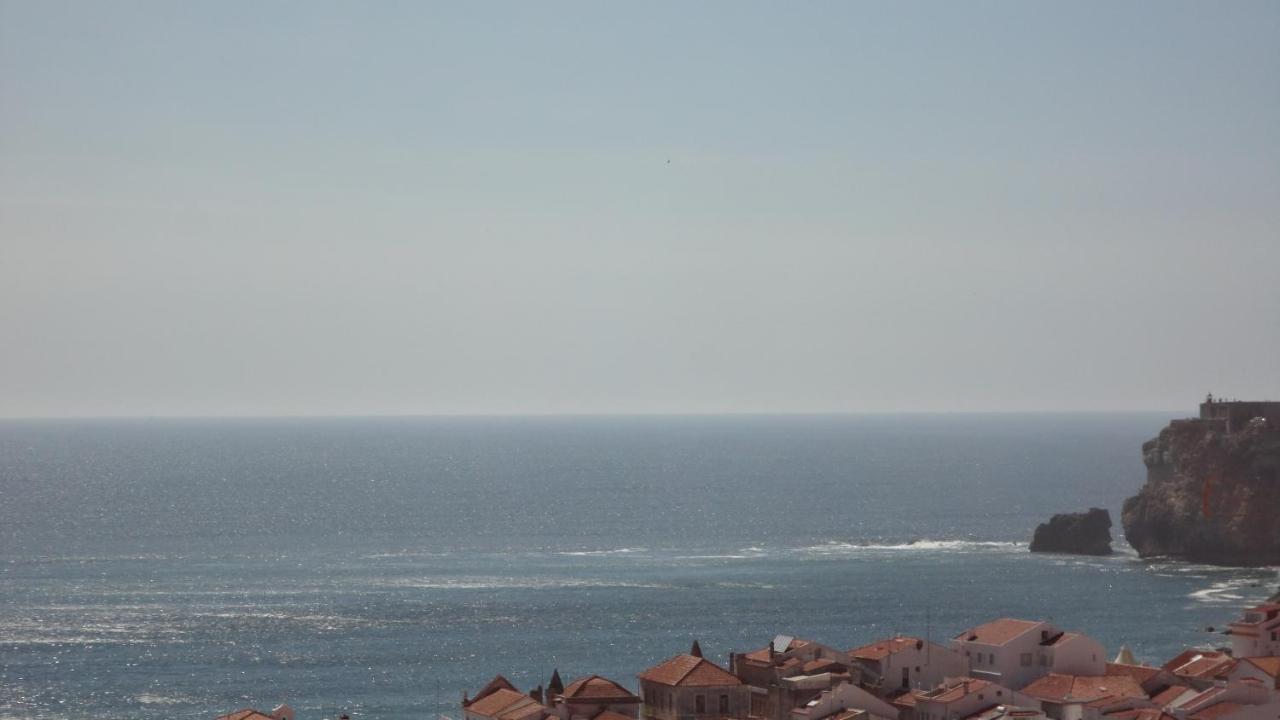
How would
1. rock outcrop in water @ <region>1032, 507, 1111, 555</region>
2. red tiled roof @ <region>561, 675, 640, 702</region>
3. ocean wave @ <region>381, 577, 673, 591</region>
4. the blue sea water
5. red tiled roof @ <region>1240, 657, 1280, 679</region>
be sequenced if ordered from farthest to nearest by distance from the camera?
1. rock outcrop in water @ <region>1032, 507, 1111, 555</region>
2. ocean wave @ <region>381, 577, 673, 591</region>
3. the blue sea water
4. red tiled roof @ <region>1240, 657, 1280, 679</region>
5. red tiled roof @ <region>561, 675, 640, 702</region>

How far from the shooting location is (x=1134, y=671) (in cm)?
6862

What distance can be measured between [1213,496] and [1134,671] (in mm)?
85194

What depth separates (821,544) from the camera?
175 meters

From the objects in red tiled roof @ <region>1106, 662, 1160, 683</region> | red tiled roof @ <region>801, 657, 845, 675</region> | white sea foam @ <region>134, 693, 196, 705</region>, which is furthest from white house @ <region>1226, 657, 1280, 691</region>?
white sea foam @ <region>134, 693, 196, 705</region>

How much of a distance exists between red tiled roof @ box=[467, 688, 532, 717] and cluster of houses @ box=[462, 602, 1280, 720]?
71mm

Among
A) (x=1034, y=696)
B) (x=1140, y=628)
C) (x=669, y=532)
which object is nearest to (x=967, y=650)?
(x=1034, y=696)

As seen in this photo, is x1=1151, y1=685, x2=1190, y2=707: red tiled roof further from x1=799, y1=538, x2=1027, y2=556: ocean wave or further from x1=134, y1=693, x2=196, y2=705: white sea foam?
x1=799, y1=538, x2=1027, y2=556: ocean wave

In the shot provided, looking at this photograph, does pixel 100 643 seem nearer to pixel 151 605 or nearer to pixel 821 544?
pixel 151 605

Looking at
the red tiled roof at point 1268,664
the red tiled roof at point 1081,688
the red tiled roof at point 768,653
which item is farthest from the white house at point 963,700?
the red tiled roof at point 1268,664

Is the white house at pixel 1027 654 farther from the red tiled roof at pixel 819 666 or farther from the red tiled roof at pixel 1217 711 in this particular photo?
the red tiled roof at pixel 1217 711

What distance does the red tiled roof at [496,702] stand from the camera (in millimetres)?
59875

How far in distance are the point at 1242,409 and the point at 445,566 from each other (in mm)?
66836

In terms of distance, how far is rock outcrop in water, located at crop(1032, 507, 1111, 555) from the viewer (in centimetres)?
16175

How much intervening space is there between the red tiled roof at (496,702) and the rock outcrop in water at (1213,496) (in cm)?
9745
